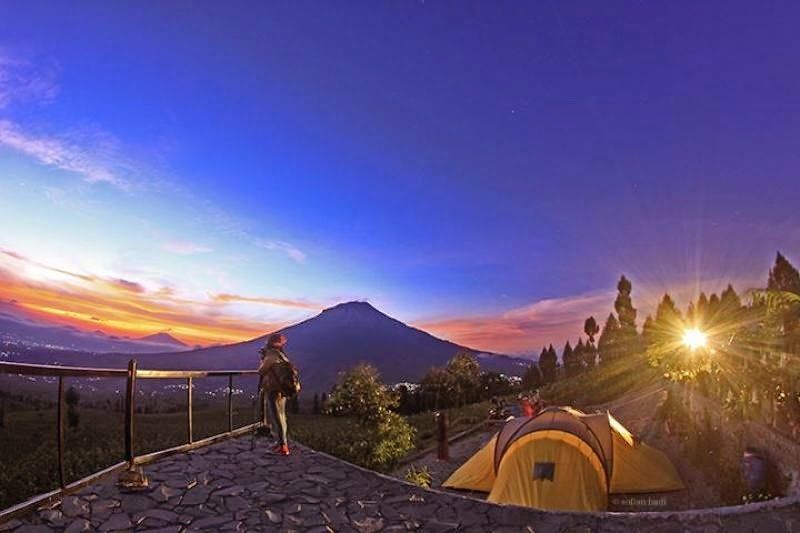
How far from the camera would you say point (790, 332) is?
9.09m

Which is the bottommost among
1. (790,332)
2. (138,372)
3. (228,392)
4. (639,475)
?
(639,475)

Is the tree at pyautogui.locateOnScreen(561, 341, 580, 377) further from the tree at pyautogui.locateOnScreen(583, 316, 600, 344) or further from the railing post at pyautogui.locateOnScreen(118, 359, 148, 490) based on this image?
the railing post at pyautogui.locateOnScreen(118, 359, 148, 490)

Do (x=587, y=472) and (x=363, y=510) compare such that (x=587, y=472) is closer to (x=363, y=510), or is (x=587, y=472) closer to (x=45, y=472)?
(x=363, y=510)

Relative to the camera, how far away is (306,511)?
6.84 meters

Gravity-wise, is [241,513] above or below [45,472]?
above

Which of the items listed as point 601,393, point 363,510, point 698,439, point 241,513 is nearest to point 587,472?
point 698,439

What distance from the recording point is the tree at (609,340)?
54.4m

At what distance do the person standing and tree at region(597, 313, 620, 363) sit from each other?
49.6 metres

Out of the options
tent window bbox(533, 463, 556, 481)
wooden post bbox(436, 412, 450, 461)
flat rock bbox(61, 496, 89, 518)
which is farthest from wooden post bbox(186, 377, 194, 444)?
wooden post bbox(436, 412, 450, 461)

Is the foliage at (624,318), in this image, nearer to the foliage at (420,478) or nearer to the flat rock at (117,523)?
the foliage at (420,478)

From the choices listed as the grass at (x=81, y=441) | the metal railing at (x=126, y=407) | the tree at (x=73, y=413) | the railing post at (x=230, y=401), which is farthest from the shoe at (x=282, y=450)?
the tree at (x=73, y=413)

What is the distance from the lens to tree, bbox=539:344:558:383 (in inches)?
2638

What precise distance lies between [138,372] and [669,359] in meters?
14.5

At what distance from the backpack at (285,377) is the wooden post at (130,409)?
2.50m
